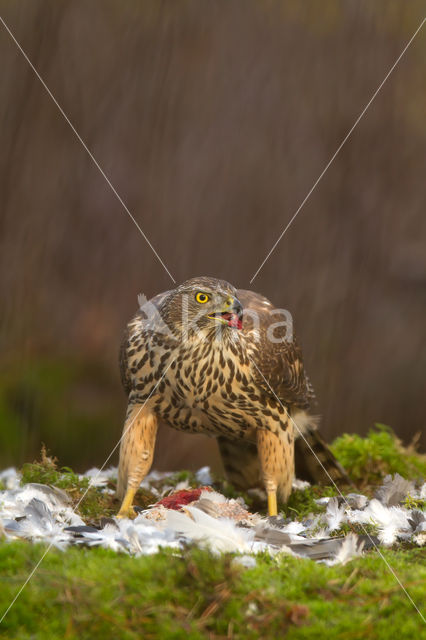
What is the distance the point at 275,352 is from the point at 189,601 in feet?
5.98

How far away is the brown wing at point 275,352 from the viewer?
3.33 metres

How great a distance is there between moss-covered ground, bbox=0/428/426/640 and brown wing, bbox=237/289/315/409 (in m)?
1.37

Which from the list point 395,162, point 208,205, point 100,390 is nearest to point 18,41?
point 208,205

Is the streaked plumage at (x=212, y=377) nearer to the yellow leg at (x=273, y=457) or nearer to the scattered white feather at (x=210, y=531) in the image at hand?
the yellow leg at (x=273, y=457)

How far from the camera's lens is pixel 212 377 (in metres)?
3.16

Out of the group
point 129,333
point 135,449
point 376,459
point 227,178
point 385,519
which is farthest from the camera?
point 227,178

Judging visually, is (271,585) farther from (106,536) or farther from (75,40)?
(75,40)

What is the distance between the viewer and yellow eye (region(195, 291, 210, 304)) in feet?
10.2

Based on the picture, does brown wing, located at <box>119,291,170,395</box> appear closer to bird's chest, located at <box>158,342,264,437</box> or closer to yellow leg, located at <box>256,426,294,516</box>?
bird's chest, located at <box>158,342,264,437</box>

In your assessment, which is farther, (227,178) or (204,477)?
(227,178)

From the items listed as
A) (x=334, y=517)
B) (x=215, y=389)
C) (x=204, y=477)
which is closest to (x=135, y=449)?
(x=215, y=389)

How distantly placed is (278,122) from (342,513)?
4.14 meters

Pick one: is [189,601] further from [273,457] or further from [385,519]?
[273,457]

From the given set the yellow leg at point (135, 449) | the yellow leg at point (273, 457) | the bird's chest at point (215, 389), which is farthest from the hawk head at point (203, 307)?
the yellow leg at point (273, 457)
